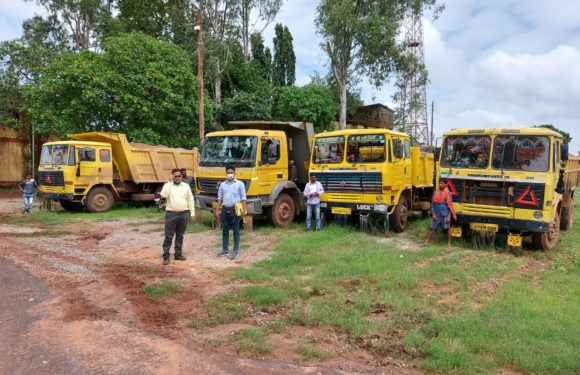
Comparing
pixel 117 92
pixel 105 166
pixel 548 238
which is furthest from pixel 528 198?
pixel 117 92

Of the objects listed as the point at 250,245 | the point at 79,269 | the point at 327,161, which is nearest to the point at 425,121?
the point at 327,161

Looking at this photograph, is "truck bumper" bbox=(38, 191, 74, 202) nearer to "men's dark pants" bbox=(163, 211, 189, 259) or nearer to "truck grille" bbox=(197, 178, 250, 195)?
"truck grille" bbox=(197, 178, 250, 195)

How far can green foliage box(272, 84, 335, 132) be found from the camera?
1021 inches

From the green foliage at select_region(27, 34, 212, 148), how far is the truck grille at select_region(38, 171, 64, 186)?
13.5ft

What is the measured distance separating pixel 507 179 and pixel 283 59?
87.7 ft

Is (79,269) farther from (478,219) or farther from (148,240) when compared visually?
(478,219)

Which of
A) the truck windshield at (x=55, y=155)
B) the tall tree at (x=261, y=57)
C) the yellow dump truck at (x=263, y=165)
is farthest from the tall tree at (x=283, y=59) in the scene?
the yellow dump truck at (x=263, y=165)

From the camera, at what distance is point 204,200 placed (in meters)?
11.4

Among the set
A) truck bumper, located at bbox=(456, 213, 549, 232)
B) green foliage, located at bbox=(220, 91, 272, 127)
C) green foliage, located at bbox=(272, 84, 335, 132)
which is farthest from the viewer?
green foliage, located at bbox=(272, 84, 335, 132)

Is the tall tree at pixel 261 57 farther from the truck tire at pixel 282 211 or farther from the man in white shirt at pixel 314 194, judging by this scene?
the man in white shirt at pixel 314 194

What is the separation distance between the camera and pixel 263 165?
37.2ft

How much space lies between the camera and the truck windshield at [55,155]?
1489 cm

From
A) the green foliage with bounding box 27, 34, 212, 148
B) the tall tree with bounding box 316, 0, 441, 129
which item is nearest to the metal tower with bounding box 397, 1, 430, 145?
the tall tree with bounding box 316, 0, 441, 129

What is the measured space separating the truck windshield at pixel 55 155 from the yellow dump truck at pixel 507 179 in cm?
1206
